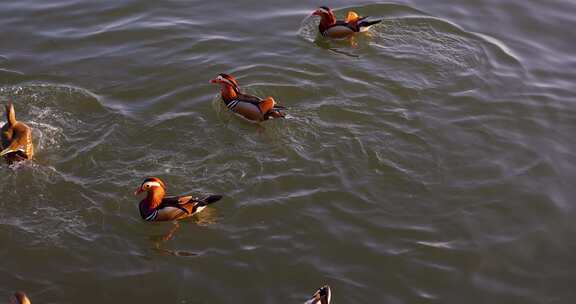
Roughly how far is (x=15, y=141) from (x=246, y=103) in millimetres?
3825

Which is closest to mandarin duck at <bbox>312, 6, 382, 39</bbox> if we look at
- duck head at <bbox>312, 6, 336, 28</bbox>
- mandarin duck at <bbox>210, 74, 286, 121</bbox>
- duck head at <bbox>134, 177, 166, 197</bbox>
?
duck head at <bbox>312, 6, 336, 28</bbox>

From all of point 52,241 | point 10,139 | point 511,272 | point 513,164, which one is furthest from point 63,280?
point 513,164

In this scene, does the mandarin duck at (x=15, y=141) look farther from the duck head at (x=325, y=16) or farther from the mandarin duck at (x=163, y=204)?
the duck head at (x=325, y=16)

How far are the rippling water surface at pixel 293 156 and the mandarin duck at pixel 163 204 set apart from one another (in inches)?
9.9

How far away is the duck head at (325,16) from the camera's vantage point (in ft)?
50.0

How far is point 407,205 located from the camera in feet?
35.0

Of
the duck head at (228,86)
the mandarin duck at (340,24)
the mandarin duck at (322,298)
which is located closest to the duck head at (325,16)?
the mandarin duck at (340,24)

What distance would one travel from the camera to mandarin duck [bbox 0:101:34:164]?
11078mm

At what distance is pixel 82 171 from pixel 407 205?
5158 mm

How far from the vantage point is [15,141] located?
11094 mm

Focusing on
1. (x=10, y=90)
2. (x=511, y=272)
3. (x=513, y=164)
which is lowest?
(x=511, y=272)

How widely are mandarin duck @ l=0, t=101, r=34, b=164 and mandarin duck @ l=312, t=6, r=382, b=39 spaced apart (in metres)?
6.76

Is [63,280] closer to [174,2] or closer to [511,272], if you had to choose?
[511,272]

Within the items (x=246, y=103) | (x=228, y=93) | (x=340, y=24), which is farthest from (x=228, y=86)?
(x=340, y=24)
